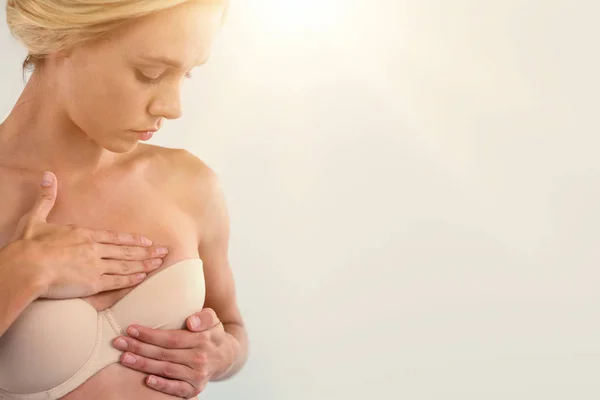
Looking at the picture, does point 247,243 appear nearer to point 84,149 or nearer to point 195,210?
point 195,210

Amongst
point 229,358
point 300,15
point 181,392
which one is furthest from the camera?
point 300,15

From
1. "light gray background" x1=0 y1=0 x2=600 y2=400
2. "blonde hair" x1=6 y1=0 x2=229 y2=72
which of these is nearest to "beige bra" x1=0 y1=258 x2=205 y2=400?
"blonde hair" x1=6 y1=0 x2=229 y2=72

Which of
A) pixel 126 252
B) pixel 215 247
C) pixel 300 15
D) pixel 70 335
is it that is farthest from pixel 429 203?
pixel 70 335

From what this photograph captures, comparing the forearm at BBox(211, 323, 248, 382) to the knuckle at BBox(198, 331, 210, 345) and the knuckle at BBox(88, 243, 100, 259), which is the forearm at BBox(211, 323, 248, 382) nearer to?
the knuckle at BBox(198, 331, 210, 345)

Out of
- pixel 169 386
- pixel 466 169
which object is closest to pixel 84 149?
pixel 169 386

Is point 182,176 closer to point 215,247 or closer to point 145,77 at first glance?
point 215,247

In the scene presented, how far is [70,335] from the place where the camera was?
3.81 feet

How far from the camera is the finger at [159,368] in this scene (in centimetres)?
123

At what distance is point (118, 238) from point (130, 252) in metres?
0.03

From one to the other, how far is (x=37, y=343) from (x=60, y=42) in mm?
409

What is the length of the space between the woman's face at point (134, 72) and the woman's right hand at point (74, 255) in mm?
113

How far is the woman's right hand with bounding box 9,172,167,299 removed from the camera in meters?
1.12

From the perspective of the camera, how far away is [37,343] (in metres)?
1.13

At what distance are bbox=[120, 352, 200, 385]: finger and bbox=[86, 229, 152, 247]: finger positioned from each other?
0.16m
